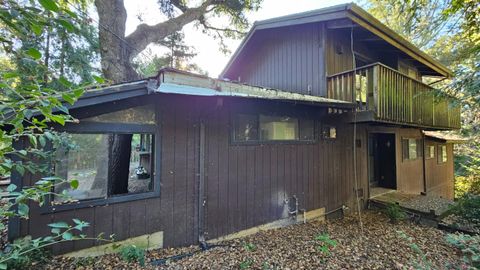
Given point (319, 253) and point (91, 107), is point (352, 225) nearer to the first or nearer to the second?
point (319, 253)

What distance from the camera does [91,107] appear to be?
11.6 ft

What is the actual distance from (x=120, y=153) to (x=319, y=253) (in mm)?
3883

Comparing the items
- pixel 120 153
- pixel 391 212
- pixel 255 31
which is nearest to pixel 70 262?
pixel 120 153

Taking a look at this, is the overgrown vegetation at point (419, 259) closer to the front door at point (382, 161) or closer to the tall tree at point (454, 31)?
the tall tree at point (454, 31)

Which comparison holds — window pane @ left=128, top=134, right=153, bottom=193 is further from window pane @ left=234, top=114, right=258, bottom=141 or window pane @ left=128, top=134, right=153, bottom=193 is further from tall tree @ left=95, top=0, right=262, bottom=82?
tall tree @ left=95, top=0, right=262, bottom=82

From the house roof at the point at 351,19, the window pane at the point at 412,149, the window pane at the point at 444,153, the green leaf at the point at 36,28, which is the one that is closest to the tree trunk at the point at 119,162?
the green leaf at the point at 36,28

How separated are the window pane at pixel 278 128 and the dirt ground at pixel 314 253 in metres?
2.09

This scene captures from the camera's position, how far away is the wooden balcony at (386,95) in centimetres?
548

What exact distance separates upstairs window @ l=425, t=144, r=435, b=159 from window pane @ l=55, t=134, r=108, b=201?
488 inches

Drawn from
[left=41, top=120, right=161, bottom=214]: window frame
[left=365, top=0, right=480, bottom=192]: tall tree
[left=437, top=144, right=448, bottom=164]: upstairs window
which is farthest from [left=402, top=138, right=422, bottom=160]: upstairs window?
[left=41, top=120, right=161, bottom=214]: window frame

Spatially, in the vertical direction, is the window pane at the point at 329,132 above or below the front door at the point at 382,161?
above

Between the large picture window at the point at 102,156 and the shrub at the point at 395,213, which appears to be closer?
the large picture window at the point at 102,156

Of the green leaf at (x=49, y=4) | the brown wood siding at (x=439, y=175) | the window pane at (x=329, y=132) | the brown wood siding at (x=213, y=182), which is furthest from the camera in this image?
the brown wood siding at (x=439, y=175)

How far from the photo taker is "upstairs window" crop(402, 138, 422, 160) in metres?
9.19
